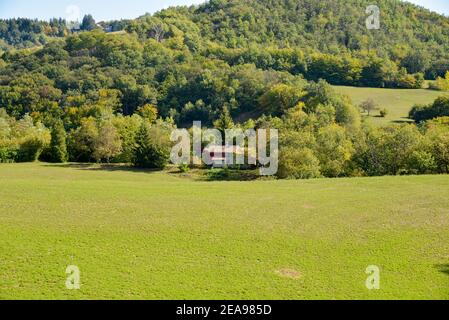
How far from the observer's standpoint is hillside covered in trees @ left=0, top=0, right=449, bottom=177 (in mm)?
62531

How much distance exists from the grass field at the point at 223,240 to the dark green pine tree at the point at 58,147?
3062 cm

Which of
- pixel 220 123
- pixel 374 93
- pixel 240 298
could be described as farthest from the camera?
pixel 374 93

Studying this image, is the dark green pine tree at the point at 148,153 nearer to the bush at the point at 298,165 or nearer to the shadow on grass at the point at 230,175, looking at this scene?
the shadow on grass at the point at 230,175

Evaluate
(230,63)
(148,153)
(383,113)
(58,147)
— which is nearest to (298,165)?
(148,153)

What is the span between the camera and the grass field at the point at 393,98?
106 meters

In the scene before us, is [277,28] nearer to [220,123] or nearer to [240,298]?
[220,123]

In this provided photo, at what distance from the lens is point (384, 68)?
13388 cm

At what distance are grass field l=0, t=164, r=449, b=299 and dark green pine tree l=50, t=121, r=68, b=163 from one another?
3062cm

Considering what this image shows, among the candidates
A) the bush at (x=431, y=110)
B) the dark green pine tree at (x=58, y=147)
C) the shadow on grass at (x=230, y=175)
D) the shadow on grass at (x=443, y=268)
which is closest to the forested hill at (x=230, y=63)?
the bush at (x=431, y=110)

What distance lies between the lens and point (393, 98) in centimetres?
11912

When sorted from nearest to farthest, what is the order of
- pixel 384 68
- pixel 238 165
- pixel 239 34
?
pixel 238 165 < pixel 384 68 < pixel 239 34

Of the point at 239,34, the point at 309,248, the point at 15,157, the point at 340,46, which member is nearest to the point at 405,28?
the point at 340,46

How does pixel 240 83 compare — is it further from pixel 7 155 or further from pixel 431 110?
pixel 7 155

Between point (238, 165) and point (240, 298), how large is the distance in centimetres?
4484
